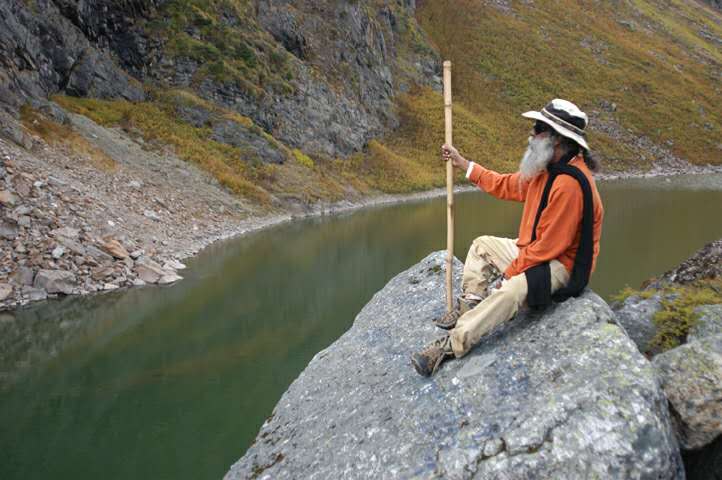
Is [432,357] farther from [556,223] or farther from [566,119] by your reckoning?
[566,119]

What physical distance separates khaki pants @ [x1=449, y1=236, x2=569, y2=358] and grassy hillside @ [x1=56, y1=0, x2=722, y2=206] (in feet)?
121

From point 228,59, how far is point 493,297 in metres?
52.2

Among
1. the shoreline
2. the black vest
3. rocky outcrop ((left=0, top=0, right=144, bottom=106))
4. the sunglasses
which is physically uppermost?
the sunglasses

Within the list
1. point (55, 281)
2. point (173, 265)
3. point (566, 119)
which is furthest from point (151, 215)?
point (566, 119)

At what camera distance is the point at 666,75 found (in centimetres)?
10462

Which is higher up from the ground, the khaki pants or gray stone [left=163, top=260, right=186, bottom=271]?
the khaki pants

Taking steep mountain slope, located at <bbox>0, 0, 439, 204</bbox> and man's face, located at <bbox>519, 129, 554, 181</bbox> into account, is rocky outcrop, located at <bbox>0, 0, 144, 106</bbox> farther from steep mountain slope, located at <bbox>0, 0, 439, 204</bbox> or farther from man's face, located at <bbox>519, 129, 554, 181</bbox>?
man's face, located at <bbox>519, 129, 554, 181</bbox>

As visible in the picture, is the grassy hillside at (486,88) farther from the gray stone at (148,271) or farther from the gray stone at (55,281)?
the gray stone at (55,281)

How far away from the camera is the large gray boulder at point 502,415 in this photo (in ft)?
13.5

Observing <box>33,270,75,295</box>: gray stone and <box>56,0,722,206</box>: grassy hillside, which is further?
<box>56,0,722,206</box>: grassy hillside

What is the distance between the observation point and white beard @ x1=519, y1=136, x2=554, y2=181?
→ 5.39 metres

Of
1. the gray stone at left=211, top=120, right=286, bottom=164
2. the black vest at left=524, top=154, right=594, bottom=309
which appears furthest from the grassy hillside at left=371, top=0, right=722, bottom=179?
the black vest at left=524, top=154, right=594, bottom=309

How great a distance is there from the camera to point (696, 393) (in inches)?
176

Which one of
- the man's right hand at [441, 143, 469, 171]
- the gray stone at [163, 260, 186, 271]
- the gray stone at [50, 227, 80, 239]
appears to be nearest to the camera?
the man's right hand at [441, 143, 469, 171]
